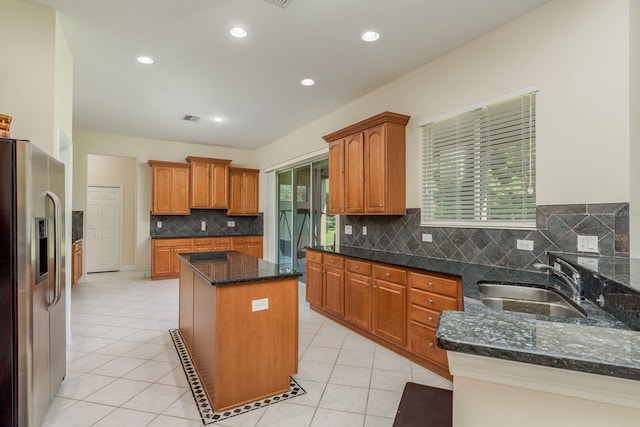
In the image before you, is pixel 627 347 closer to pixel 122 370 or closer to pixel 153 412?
pixel 153 412

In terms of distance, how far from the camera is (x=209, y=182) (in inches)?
275

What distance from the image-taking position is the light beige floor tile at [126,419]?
208 cm

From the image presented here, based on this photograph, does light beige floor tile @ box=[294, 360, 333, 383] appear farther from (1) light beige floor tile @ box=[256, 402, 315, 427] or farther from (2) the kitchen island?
(1) light beige floor tile @ box=[256, 402, 315, 427]

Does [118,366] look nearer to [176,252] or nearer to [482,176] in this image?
[482,176]

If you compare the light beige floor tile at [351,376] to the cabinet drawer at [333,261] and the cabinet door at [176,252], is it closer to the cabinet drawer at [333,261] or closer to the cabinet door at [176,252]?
the cabinet drawer at [333,261]

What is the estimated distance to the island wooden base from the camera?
2.21 metres

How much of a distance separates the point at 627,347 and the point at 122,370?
333 centimetres

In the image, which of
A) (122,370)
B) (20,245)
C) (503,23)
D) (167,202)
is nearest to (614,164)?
(503,23)

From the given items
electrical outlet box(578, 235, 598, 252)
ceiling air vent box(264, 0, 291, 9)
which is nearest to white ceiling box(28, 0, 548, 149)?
ceiling air vent box(264, 0, 291, 9)

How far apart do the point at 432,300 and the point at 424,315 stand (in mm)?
170

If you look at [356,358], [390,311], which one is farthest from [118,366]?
[390,311]

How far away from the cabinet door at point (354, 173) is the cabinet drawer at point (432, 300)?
1281 mm

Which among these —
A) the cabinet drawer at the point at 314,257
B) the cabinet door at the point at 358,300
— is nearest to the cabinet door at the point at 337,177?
the cabinet drawer at the point at 314,257

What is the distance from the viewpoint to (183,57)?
11.0ft
